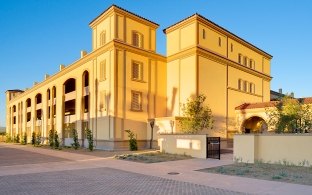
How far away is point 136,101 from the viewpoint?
30.3 meters

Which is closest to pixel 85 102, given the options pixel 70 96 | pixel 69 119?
pixel 70 96

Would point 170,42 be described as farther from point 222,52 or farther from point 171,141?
point 171,141

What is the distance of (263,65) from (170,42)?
1633 centimetres

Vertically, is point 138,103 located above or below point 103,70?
below

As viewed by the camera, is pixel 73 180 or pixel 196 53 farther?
pixel 196 53

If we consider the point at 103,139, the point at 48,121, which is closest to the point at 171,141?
the point at 103,139

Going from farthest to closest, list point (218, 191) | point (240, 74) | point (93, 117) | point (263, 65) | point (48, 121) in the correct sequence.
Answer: point (48, 121) → point (263, 65) → point (240, 74) → point (93, 117) → point (218, 191)

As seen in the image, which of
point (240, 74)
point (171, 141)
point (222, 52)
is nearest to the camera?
point (171, 141)

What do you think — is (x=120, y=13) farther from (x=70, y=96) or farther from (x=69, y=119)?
(x=69, y=119)

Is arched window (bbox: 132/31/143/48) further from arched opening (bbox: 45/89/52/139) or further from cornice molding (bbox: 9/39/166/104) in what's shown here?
arched opening (bbox: 45/89/52/139)

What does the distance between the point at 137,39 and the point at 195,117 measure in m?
10.7

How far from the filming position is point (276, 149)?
1605 centimetres

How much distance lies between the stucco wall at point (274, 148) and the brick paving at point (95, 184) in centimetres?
700

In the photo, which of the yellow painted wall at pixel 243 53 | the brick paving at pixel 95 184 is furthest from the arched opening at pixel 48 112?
the brick paving at pixel 95 184
